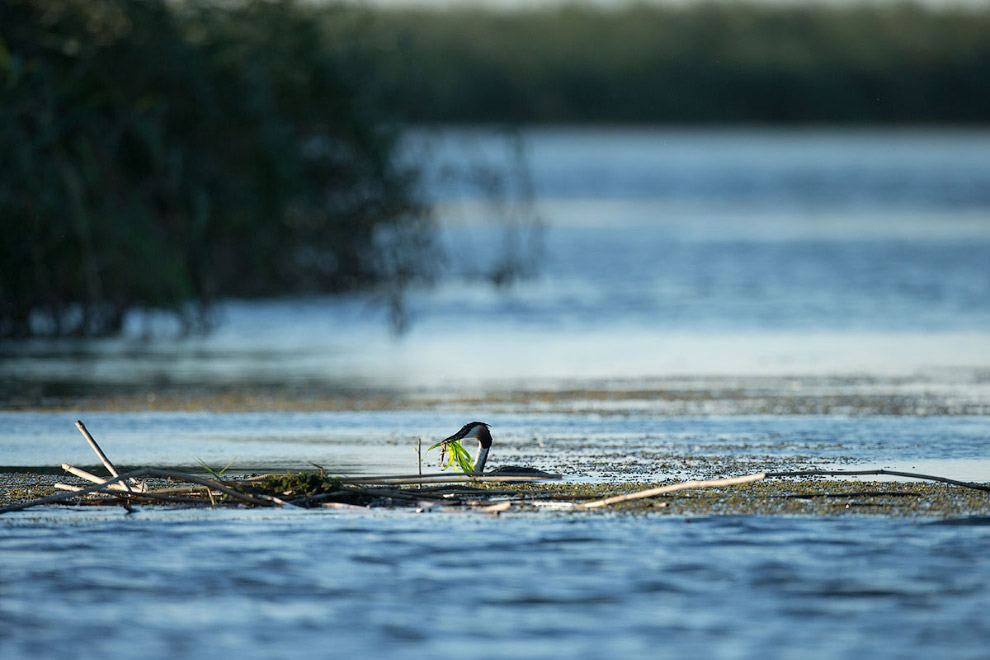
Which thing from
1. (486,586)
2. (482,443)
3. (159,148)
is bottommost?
(486,586)

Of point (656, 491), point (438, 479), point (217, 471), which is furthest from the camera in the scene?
point (217, 471)

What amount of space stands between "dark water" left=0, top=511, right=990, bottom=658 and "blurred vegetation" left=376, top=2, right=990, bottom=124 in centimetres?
5447

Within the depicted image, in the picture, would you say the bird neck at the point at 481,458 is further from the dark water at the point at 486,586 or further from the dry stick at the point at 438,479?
the dark water at the point at 486,586

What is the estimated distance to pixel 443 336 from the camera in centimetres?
1742

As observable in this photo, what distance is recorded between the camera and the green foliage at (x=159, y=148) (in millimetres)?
15680

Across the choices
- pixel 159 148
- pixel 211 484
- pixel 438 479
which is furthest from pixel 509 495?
pixel 159 148

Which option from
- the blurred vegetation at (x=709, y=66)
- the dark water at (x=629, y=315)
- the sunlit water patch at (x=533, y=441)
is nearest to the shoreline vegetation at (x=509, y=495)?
the sunlit water patch at (x=533, y=441)

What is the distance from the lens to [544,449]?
10750 mm

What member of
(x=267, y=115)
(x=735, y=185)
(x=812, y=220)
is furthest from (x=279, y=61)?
(x=735, y=185)

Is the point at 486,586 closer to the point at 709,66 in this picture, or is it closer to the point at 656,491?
the point at 656,491

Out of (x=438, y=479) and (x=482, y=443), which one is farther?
(x=482, y=443)

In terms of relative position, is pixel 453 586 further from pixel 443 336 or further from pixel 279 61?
pixel 279 61

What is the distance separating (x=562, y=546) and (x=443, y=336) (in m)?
9.47

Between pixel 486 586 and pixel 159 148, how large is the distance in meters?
9.49
